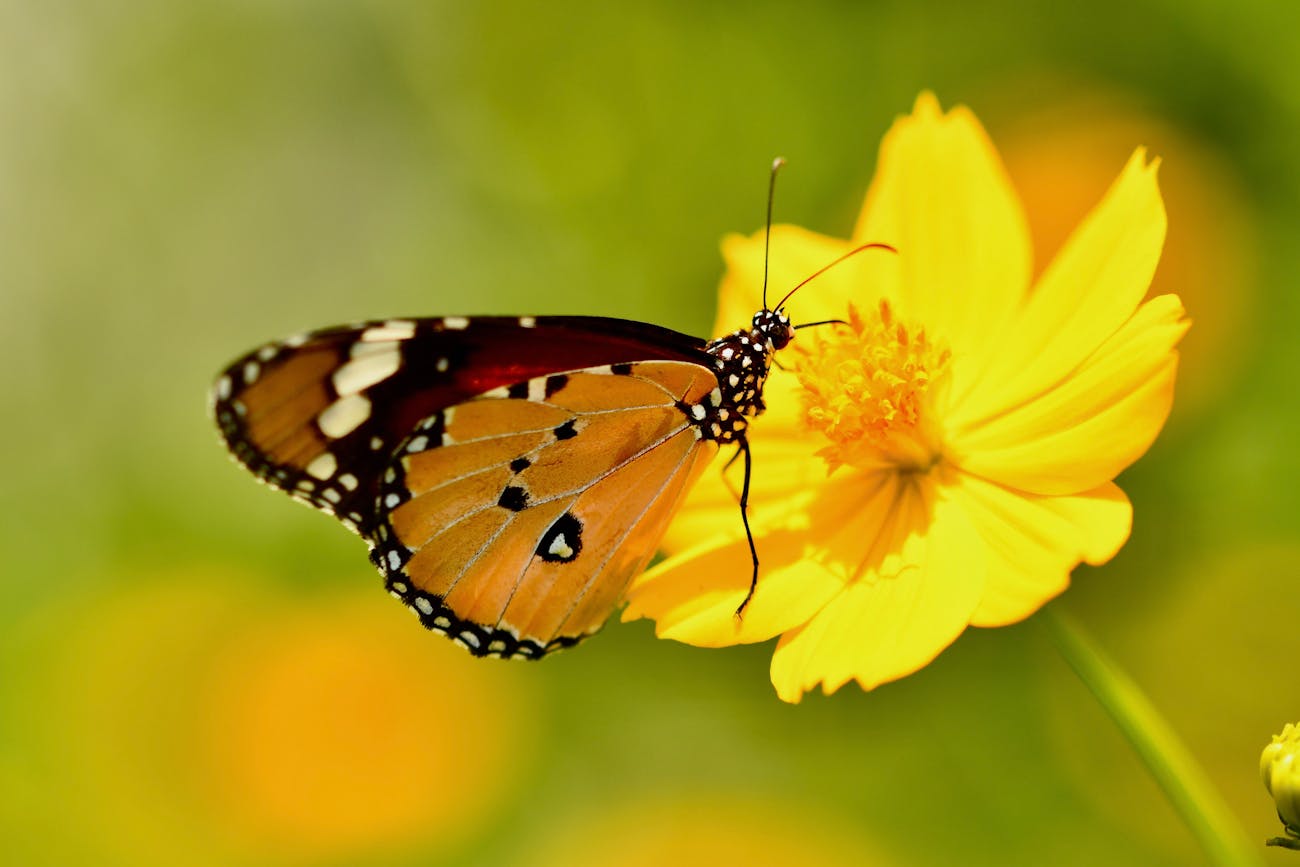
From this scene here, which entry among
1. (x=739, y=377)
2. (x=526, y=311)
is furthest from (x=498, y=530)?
(x=526, y=311)

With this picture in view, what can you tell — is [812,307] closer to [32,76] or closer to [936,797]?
[936,797]

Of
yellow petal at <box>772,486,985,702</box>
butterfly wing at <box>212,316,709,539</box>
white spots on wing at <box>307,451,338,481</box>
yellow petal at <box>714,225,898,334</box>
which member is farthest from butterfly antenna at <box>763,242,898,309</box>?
white spots on wing at <box>307,451,338,481</box>

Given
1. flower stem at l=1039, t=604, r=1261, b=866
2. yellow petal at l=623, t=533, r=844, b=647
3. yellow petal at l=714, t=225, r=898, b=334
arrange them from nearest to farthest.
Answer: flower stem at l=1039, t=604, r=1261, b=866 → yellow petal at l=623, t=533, r=844, b=647 → yellow petal at l=714, t=225, r=898, b=334

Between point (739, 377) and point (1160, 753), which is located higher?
point (739, 377)

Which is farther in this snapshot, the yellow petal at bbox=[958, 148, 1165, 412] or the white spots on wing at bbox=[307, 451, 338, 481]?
the white spots on wing at bbox=[307, 451, 338, 481]

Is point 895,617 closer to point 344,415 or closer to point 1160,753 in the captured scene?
point 1160,753

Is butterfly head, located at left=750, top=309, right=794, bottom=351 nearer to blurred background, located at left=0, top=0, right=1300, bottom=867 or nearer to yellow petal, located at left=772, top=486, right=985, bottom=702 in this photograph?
yellow petal, located at left=772, top=486, right=985, bottom=702

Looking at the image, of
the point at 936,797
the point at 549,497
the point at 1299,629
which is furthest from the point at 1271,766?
the point at 1299,629

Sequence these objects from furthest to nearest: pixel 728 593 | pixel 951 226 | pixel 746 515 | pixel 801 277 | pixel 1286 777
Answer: pixel 801 277 < pixel 951 226 < pixel 746 515 < pixel 728 593 < pixel 1286 777
